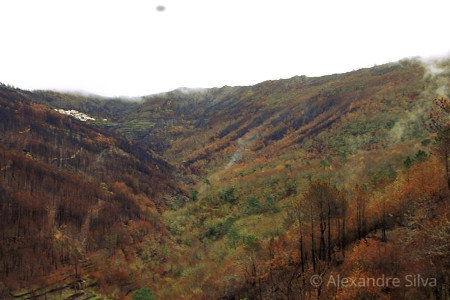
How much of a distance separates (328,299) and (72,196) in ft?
486

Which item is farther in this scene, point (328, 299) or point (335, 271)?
point (335, 271)

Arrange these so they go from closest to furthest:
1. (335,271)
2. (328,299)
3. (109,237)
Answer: (328,299) < (335,271) < (109,237)

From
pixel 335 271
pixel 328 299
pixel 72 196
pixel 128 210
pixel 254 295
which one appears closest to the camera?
pixel 328 299

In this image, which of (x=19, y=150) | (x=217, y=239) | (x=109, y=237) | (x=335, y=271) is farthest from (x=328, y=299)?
(x=19, y=150)

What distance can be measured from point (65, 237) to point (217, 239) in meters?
63.7

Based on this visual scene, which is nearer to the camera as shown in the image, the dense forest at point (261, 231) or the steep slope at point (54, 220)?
the dense forest at point (261, 231)

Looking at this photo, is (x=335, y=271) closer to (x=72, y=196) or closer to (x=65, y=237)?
(x=65, y=237)

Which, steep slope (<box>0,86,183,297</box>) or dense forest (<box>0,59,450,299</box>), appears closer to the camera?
dense forest (<box>0,59,450,299</box>)

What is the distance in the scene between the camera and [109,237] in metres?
150

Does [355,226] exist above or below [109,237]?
above

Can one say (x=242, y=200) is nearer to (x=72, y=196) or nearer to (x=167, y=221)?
(x=167, y=221)

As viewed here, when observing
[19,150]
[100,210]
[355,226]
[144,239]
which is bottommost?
[144,239]

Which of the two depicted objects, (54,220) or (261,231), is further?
(54,220)

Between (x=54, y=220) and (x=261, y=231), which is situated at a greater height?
(x=54, y=220)
